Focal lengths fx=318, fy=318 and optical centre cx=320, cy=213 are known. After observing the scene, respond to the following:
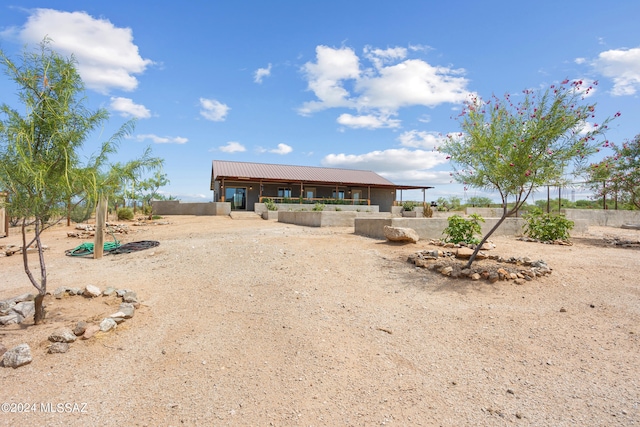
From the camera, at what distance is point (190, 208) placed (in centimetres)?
2233

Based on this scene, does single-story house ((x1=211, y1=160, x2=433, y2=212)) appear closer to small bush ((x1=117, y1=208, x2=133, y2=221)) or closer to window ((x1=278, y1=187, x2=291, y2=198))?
window ((x1=278, y1=187, x2=291, y2=198))

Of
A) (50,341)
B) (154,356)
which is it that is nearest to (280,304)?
(154,356)

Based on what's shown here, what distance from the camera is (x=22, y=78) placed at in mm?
3395

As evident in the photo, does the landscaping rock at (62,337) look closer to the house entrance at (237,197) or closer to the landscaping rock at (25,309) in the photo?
the landscaping rock at (25,309)

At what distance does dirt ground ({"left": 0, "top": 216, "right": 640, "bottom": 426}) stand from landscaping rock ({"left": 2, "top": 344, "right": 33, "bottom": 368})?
0.06 meters

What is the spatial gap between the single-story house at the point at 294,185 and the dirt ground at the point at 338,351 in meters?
18.8

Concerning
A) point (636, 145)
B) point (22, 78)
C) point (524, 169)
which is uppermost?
point (636, 145)

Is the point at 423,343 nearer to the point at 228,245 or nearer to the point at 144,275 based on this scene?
the point at 144,275

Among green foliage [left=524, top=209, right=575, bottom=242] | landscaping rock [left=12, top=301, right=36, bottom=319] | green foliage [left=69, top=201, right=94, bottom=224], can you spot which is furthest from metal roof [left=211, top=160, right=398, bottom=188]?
landscaping rock [left=12, top=301, right=36, bottom=319]

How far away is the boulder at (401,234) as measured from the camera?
8.09m

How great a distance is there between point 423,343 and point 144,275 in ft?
16.6

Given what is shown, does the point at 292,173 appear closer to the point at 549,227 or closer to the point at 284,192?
the point at 284,192

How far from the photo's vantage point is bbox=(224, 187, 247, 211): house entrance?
2508cm

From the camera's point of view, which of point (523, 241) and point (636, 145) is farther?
point (636, 145)
